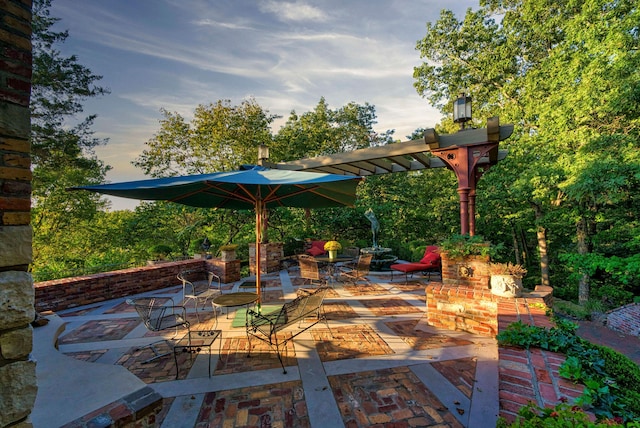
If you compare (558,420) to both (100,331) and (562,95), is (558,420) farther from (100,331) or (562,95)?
(562,95)

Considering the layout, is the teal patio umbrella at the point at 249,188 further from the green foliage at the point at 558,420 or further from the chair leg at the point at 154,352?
the green foliage at the point at 558,420

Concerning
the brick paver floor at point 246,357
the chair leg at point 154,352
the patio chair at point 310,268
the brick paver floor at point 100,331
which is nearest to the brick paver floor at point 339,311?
the patio chair at point 310,268

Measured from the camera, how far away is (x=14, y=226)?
1204 millimetres

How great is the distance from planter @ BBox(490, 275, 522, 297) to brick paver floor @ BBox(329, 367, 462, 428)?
1.95 meters

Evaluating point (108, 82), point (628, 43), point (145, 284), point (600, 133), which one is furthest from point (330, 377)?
point (108, 82)

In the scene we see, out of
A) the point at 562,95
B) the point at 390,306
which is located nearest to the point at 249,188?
A: the point at 390,306

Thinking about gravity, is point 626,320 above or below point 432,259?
below

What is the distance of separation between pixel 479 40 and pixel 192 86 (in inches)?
444

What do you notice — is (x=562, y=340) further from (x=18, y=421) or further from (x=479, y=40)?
(x=479, y=40)

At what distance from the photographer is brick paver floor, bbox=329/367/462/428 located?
2264mm

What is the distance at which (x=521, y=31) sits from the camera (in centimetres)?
1042

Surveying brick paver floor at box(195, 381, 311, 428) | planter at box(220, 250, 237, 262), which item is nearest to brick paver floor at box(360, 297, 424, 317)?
brick paver floor at box(195, 381, 311, 428)

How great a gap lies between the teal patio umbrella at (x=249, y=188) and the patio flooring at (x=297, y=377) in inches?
61.2

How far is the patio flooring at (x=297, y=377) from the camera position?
7.39 ft
